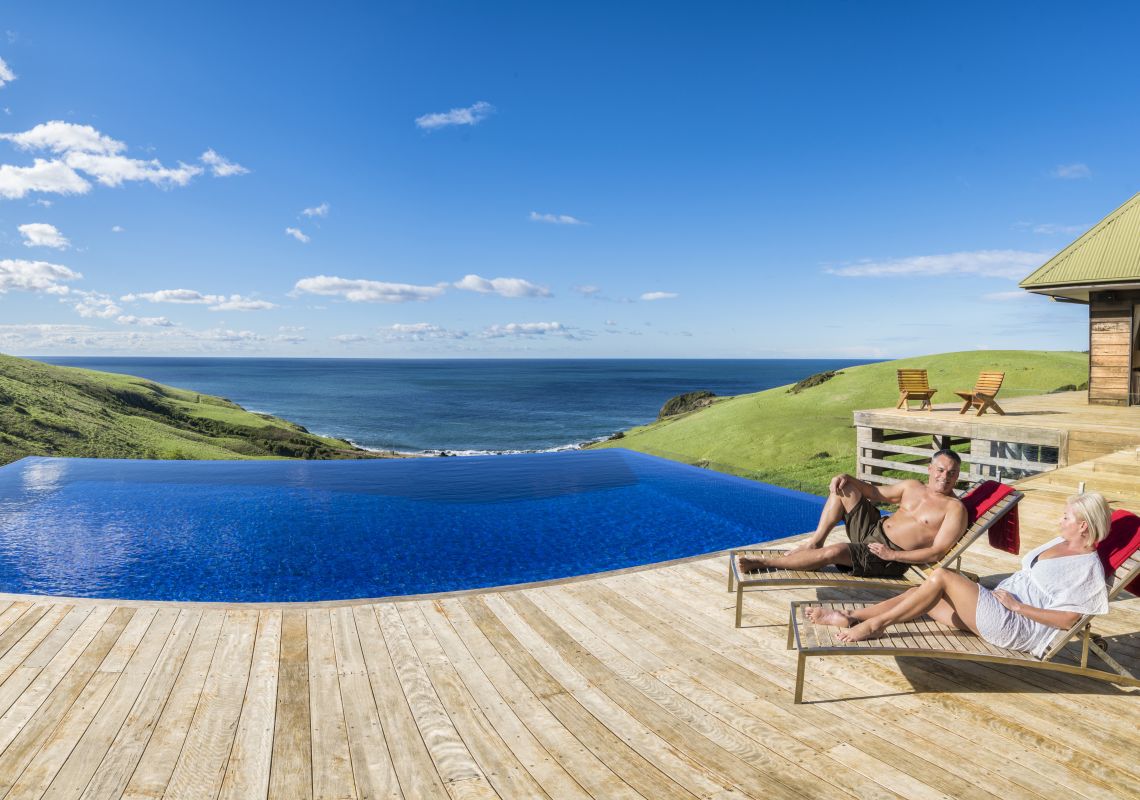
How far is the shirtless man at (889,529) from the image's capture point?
4.32 m

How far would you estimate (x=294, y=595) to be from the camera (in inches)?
298

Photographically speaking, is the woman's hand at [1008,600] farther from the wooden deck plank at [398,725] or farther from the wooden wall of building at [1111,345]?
the wooden wall of building at [1111,345]

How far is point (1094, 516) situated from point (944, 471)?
116 cm

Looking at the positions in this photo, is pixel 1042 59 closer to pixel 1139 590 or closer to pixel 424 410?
pixel 1139 590

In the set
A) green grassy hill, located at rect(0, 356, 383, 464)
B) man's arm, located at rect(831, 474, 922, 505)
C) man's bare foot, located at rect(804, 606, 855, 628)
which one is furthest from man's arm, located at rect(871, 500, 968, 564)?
green grassy hill, located at rect(0, 356, 383, 464)

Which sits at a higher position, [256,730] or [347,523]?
[256,730]

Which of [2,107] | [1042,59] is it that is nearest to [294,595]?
[2,107]

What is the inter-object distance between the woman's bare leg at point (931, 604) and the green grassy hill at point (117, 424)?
83.6 feet

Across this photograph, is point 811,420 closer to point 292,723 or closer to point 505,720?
point 505,720

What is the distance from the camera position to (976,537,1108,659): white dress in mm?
3193

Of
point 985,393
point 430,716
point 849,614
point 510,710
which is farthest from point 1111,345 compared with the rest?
point 430,716

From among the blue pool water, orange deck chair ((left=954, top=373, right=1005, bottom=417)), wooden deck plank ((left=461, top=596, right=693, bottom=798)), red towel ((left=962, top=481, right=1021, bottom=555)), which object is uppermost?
orange deck chair ((left=954, top=373, right=1005, bottom=417))

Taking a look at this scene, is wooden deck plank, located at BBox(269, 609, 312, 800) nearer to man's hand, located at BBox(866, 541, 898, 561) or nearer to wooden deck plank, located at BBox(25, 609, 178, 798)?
wooden deck plank, located at BBox(25, 609, 178, 798)

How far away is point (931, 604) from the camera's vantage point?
348 cm
